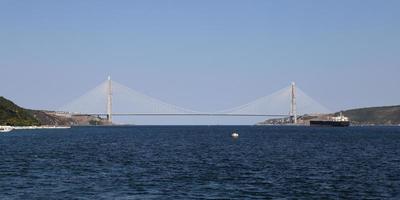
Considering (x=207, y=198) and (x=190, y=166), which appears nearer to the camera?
(x=207, y=198)

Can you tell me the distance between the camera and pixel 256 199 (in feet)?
125

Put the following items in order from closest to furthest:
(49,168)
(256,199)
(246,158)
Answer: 1. (256,199)
2. (49,168)
3. (246,158)

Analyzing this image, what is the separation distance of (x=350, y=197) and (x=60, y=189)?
18.1 metres

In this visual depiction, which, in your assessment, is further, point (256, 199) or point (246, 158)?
point (246, 158)

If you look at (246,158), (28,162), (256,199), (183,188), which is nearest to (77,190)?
(183,188)

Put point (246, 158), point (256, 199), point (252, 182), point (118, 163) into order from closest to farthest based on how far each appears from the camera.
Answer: point (256, 199) → point (252, 182) → point (118, 163) → point (246, 158)

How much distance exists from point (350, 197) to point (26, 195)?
19.3m

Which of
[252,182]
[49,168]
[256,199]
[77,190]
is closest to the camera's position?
[256,199]

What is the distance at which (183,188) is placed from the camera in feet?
141

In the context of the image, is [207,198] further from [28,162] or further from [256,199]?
[28,162]

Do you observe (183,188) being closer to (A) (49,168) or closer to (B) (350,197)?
(B) (350,197)

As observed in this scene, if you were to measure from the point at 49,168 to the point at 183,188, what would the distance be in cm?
1831

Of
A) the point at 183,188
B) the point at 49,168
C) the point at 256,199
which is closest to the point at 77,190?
the point at 183,188

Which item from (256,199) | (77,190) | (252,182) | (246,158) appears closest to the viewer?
(256,199)
